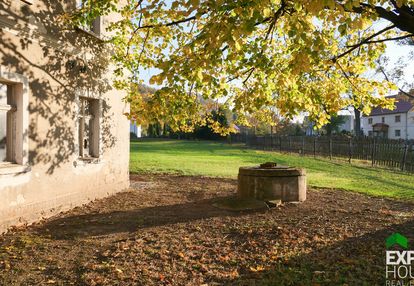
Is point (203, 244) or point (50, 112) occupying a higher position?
point (50, 112)

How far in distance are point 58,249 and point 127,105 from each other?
641 centimetres

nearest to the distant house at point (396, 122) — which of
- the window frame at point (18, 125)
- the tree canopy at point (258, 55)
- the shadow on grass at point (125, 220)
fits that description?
A: the tree canopy at point (258, 55)

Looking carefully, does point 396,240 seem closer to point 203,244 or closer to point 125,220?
point 203,244

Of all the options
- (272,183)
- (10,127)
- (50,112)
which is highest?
(50,112)

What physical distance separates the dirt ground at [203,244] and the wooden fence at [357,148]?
9.76m

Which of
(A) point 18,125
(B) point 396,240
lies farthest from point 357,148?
(A) point 18,125

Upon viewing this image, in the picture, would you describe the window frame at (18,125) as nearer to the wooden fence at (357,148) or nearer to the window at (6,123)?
the window at (6,123)

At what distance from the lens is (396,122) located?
2260 inches

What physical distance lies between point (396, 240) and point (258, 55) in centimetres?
387

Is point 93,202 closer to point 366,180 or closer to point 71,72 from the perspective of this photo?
point 71,72

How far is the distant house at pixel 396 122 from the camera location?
54906 mm

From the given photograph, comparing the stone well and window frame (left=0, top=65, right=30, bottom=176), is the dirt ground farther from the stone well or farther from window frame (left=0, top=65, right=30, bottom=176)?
window frame (left=0, top=65, right=30, bottom=176)

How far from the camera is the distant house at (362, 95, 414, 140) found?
54906 millimetres

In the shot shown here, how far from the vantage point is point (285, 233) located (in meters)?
6.38
